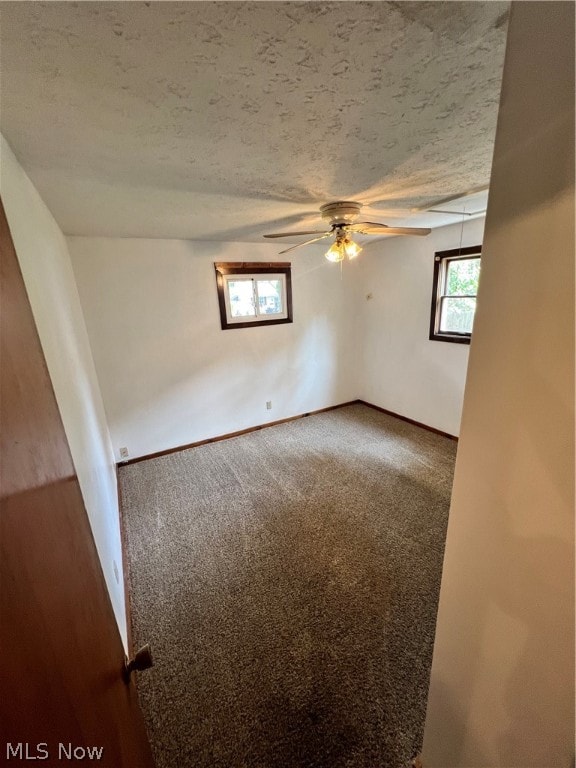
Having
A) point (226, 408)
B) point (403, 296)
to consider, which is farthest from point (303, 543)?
point (403, 296)

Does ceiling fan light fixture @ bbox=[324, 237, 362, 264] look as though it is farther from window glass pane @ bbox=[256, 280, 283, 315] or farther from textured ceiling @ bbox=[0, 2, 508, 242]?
Result: window glass pane @ bbox=[256, 280, 283, 315]

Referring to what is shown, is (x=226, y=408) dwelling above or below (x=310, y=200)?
below

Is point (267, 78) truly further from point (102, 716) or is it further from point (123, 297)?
point (123, 297)

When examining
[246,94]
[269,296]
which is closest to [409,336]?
[269,296]

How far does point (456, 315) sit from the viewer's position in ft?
10.6

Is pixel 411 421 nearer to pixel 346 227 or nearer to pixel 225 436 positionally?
pixel 225 436

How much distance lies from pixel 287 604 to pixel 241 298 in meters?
2.95

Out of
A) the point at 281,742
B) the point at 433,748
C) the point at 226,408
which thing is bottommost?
the point at 281,742

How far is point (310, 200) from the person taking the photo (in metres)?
1.84

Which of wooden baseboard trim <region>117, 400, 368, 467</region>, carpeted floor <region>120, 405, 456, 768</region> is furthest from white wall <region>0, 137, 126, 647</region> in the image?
wooden baseboard trim <region>117, 400, 368, 467</region>

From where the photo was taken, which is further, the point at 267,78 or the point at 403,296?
the point at 403,296

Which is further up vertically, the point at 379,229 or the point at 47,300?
the point at 379,229

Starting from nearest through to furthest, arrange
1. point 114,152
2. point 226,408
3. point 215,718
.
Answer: point 114,152
point 215,718
point 226,408

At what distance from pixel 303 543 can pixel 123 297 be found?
2753mm
